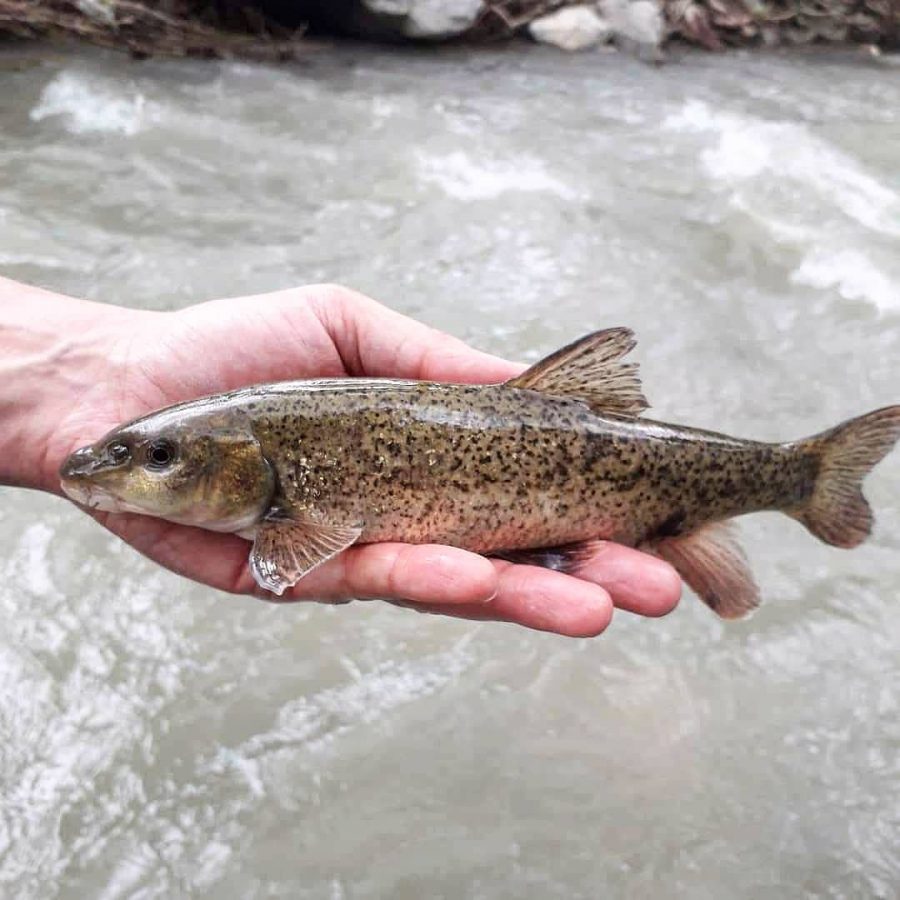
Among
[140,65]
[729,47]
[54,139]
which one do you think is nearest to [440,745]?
[54,139]

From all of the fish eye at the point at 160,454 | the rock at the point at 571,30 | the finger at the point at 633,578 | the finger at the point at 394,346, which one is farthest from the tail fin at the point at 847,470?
the rock at the point at 571,30

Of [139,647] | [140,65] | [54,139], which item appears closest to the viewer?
[139,647]

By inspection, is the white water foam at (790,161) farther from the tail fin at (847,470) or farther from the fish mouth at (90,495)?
the fish mouth at (90,495)

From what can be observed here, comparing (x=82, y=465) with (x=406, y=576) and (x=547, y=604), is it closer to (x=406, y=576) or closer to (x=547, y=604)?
(x=406, y=576)

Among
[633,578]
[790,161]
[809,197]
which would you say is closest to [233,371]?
[633,578]

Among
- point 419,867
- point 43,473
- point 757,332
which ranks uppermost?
point 43,473

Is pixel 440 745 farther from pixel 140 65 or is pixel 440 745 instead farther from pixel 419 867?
pixel 140 65
